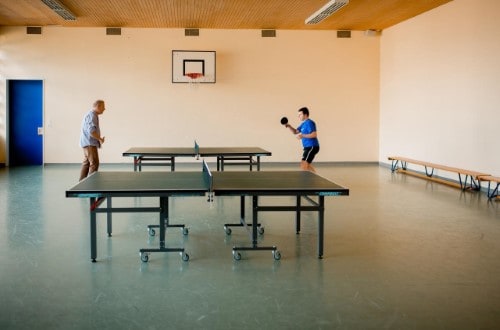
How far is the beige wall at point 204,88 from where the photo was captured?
40.3 feet

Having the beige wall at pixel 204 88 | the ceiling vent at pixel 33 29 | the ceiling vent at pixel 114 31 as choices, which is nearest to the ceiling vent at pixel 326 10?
the beige wall at pixel 204 88

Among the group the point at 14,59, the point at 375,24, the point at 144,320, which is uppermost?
the point at 375,24

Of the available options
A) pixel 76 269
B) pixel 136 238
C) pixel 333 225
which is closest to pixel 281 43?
pixel 333 225

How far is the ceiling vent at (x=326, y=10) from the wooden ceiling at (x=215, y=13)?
0.35 feet

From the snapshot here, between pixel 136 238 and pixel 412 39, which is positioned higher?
pixel 412 39

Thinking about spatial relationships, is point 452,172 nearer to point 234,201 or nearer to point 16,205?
point 234,201

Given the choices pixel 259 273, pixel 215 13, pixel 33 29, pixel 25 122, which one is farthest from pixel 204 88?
pixel 259 273

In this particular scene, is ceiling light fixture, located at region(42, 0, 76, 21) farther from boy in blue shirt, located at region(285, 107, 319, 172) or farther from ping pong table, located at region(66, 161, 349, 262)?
ping pong table, located at region(66, 161, 349, 262)

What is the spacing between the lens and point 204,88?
12.7m

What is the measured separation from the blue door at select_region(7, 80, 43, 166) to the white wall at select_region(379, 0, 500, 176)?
8.48 metres

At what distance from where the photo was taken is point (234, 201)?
7.68m

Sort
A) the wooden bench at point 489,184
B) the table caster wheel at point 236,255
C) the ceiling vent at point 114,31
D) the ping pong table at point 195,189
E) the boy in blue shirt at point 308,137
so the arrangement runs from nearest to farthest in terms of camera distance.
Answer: the ping pong table at point 195,189
the table caster wheel at point 236,255
the wooden bench at point 489,184
the boy in blue shirt at point 308,137
the ceiling vent at point 114,31

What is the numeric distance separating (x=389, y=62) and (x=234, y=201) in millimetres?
6638

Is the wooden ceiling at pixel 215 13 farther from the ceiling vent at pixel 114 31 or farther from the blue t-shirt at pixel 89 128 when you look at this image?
the blue t-shirt at pixel 89 128
